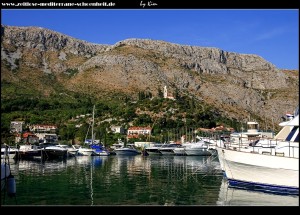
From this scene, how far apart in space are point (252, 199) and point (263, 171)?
97.9 inches

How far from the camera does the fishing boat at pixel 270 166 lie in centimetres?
1861

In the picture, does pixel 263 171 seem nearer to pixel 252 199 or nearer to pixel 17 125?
pixel 252 199

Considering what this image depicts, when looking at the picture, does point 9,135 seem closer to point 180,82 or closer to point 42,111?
point 42,111

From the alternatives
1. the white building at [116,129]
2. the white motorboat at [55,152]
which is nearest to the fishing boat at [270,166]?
the white motorboat at [55,152]

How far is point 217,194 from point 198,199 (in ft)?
6.83

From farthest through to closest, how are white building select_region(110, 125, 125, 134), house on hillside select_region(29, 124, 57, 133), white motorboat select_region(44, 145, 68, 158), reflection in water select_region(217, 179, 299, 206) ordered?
1. white building select_region(110, 125, 125, 134)
2. house on hillside select_region(29, 124, 57, 133)
3. white motorboat select_region(44, 145, 68, 158)
4. reflection in water select_region(217, 179, 299, 206)

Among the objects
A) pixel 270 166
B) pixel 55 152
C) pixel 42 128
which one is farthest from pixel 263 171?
pixel 42 128

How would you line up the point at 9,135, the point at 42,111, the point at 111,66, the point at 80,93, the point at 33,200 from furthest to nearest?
the point at 111,66, the point at 80,93, the point at 42,111, the point at 9,135, the point at 33,200

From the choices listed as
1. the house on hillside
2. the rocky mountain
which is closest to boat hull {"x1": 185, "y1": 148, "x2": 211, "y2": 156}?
the house on hillside

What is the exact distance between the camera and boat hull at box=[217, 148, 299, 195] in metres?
18.6

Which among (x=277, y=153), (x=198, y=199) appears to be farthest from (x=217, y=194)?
(x=277, y=153)

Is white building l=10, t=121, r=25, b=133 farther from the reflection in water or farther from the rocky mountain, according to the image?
the reflection in water

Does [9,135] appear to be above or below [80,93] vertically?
below

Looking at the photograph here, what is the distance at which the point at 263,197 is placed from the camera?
60.7 feet
